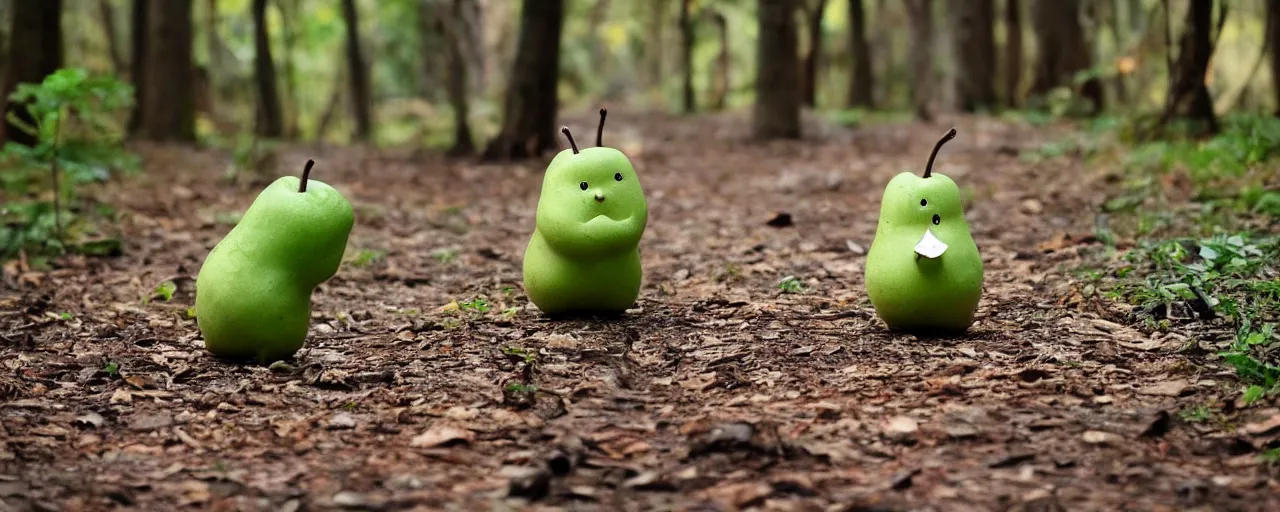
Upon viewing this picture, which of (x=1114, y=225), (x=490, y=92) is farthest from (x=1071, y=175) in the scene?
(x=490, y=92)

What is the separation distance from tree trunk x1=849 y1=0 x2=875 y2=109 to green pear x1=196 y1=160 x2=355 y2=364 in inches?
602

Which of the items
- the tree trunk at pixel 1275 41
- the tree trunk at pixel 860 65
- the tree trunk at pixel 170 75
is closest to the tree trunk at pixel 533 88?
the tree trunk at pixel 170 75

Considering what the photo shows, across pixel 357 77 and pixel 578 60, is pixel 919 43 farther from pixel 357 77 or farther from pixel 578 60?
pixel 578 60

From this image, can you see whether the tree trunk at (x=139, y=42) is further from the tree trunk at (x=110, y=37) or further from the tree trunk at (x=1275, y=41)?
the tree trunk at (x=1275, y=41)

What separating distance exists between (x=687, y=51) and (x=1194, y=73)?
11.1 meters

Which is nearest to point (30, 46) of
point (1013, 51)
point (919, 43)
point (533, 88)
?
point (533, 88)

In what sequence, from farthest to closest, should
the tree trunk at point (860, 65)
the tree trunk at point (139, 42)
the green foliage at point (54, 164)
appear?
1. the tree trunk at point (860, 65)
2. the tree trunk at point (139, 42)
3. the green foliage at point (54, 164)

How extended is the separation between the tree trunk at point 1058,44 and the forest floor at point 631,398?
31.9ft

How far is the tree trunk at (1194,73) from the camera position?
8.38m

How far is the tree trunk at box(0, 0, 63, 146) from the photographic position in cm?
827

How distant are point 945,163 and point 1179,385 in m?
6.71

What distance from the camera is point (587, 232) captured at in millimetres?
4535

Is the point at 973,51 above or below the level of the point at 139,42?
below

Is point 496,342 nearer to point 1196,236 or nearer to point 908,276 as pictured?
point 908,276
